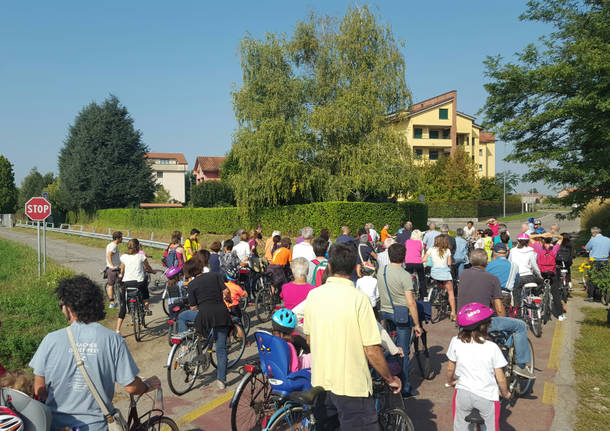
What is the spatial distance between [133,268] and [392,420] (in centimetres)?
654

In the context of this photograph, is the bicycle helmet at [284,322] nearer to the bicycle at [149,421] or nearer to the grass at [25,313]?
the bicycle at [149,421]

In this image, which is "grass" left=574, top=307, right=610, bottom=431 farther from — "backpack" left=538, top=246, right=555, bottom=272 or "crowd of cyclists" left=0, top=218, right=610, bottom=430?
"backpack" left=538, top=246, right=555, bottom=272

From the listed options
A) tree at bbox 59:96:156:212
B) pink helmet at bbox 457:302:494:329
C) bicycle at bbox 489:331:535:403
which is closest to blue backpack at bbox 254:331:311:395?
pink helmet at bbox 457:302:494:329

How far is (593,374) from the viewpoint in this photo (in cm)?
687

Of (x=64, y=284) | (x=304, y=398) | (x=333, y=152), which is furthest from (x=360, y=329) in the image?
(x=333, y=152)

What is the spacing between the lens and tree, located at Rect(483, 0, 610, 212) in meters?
19.7

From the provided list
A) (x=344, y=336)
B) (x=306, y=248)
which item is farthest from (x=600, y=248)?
(x=344, y=336)

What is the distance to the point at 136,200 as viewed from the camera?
171 feet

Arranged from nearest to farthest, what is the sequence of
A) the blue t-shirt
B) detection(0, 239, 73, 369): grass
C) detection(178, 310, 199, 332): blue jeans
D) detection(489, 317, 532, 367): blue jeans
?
detection(489, 317, 532, 367): blue jeans < detection(178, 310, 199, 332): blue jeans < detection(0, 239, 73, 369): grass < the blue t-shirt

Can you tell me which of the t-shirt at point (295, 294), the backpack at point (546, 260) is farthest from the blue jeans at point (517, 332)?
the backpack at point (546, 260)

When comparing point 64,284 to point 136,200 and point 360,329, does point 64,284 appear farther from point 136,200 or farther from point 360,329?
point 136,200

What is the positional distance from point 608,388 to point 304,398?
16.3 ft

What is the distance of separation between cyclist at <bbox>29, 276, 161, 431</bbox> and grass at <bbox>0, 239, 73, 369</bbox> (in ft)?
7.05

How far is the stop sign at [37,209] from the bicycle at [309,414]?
43.5 ft
